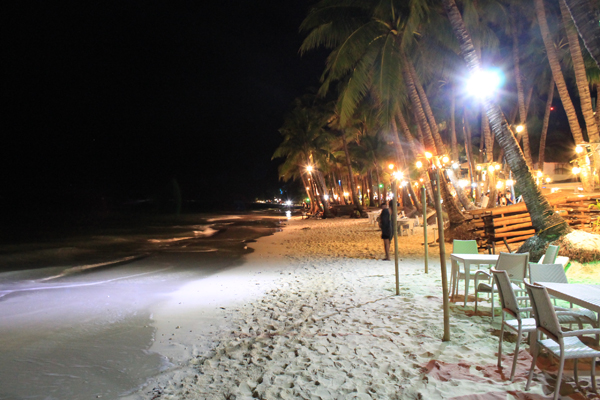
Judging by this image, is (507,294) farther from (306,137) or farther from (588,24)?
(306,137)

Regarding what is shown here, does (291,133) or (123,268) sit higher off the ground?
(291,133)

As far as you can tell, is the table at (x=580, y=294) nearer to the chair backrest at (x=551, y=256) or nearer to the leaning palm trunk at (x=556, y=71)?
the chair backrest at (x=551, y=256)

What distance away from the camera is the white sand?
346 cm

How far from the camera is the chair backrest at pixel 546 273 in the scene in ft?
14.1

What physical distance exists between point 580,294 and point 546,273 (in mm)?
1075

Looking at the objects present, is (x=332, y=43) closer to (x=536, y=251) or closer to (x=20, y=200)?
(x=536, y=251)

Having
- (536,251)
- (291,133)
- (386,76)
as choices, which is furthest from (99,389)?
(291,133)

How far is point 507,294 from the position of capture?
346 centimetres

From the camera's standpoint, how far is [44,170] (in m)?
76.1

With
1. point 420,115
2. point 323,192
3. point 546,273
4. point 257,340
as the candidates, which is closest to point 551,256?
point 546,273

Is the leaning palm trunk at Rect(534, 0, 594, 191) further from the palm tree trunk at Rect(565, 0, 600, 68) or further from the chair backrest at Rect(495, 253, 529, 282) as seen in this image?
the chair backrest at Rect(495, 253, 529, 282)

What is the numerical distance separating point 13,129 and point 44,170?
10.9m

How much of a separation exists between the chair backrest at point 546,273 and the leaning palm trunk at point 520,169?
15.1 ft

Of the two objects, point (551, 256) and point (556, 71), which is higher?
point (556, 71)
